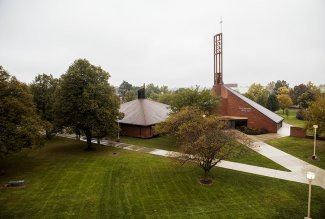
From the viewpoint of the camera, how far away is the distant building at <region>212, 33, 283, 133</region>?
138ft

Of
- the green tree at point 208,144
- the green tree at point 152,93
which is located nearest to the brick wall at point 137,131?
the green tree at point 208,144

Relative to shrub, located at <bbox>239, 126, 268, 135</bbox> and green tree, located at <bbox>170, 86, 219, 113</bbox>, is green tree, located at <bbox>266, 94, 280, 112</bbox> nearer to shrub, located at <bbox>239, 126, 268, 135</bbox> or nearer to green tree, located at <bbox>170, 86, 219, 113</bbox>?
shrub, located at <bbox>239, 126, 268, 135</bbox>

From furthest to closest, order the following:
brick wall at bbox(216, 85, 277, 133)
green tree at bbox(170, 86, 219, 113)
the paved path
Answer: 1. brick wall at bbox(216, 85, 277, 133)
2. green tree at bbox(170, 86, 219, 113)
3. the paved path

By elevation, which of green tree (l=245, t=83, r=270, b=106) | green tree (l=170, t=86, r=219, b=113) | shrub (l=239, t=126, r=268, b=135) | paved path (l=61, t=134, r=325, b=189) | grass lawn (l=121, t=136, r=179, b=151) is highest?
green tree (l=245, t=83, r=270, b=106)

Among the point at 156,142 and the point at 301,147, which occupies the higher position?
the point at 301,147

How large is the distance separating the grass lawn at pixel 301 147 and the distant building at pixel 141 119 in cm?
1667

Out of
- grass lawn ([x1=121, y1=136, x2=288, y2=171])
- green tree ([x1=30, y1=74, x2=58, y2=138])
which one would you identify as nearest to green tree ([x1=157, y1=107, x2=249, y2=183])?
grass lawn ([x1=121, y1=136, x2=288, y2=171])

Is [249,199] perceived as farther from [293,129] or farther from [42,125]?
[293,129]

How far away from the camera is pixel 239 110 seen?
149 feet

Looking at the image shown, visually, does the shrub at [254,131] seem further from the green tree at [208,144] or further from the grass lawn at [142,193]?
the green tree at [208,144]

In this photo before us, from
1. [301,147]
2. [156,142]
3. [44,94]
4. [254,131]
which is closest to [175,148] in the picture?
[156,142]

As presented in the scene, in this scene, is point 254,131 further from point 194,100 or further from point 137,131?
point 137,131

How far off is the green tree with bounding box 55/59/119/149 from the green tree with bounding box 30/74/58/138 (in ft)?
15.7

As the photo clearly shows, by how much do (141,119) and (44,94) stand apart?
14589 millimetres
